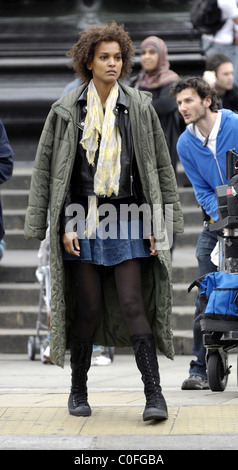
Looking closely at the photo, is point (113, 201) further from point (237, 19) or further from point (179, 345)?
point (237, 19)

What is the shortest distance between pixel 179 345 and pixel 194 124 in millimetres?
2577

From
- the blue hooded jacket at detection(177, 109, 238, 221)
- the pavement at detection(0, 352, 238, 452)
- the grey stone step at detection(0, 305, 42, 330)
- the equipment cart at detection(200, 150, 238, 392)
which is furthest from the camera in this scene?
the grey stone step at detection(0, 305, 42, 330)

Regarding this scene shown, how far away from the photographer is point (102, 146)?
20.0 ft

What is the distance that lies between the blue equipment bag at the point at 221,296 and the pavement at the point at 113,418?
48 cm

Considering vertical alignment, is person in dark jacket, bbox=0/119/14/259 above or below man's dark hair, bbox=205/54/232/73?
below

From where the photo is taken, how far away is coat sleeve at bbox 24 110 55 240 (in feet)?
20.2

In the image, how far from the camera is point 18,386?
25.9 feet

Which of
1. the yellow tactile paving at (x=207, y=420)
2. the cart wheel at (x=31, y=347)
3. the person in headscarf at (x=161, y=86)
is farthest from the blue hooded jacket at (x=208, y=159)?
the person in headscarf at (x=161, y=86)

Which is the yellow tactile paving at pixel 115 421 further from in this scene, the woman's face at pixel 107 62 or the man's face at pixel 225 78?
the man's face at pixel 225 78

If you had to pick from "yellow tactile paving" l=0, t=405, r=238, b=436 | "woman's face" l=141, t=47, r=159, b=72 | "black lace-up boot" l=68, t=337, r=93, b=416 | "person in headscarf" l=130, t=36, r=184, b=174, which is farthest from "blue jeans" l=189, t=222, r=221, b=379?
"woman's face" l=141, t=47, r=159, b=72

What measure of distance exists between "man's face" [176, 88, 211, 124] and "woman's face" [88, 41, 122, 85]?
47.0 inches

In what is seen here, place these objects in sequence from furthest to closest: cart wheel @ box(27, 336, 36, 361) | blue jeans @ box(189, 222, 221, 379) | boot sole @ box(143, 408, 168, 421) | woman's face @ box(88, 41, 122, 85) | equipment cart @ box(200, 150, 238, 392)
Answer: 1. cart wheel @ box(27, 336, 36, 361)
2. blue jeans @ box(189, 222, 221, 379)
3. equipment cart @ box(200, 150, 238, 392)
4. woman's face @ box(88, 41, 122, 85)
5. boot sole @ box(143, 408, 168, 421)

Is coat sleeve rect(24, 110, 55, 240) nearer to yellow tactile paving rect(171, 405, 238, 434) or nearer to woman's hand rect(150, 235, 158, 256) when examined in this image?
woman's hand rect(150, 235, 158, 256)
